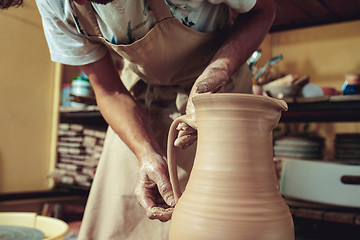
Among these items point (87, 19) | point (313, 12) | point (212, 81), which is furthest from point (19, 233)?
point (313, 12)

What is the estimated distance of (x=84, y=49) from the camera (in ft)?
3.53

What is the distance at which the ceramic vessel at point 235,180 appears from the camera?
611 millimetres

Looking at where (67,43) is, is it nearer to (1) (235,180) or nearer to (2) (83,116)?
(1) (235,180)

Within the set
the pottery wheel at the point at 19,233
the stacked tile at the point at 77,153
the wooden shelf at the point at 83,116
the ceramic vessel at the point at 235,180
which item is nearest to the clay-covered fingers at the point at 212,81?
the ceramic vessel at the point at 235,180

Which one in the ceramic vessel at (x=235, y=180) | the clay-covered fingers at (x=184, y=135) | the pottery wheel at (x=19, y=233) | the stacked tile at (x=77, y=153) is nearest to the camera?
the ceramic vessel at (x=235, y=180)

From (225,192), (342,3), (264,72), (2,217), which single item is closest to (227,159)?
(225,192)

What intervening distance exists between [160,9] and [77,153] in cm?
221

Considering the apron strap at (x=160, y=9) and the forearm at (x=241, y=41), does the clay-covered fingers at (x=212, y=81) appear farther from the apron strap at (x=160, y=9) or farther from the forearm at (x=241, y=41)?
the apron strap at (x=160, y=9)

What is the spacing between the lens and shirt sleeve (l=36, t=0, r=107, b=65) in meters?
1.05

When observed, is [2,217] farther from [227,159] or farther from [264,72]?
[264,72]

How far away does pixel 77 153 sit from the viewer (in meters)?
2.91

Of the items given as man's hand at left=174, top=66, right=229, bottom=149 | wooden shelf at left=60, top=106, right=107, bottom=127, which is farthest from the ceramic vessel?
wooden shelf at left=60, top=106, right=107, bottom=127

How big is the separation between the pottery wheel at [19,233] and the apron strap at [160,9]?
29.6 inches

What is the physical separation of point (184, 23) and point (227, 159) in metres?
0.46
